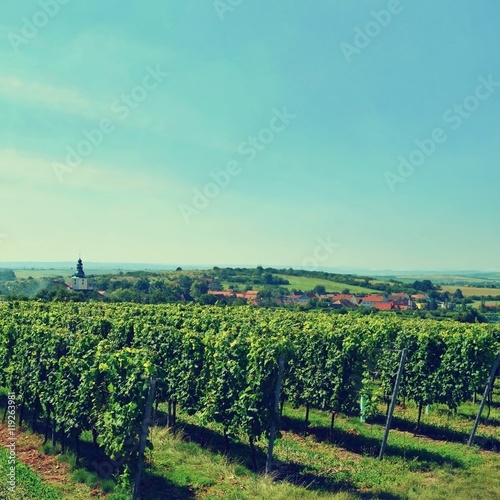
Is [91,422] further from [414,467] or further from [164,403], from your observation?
[414,467]

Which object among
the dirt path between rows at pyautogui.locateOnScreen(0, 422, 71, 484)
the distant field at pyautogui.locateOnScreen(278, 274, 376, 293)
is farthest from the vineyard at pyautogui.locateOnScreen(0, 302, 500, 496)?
the distant field at pyautogui.locateOnScreen(278, 274, 376, 293)

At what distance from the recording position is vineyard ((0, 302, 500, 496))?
36.4 ft

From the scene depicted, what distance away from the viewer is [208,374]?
46.8ft

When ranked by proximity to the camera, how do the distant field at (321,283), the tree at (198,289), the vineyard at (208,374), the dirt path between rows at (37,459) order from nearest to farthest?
the vineyard at (208,374) < the dirt path between rows at (37,459) < the tree at (198,289) < the distant field at (321,283)

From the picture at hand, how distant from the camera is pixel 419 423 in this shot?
16.9 meters

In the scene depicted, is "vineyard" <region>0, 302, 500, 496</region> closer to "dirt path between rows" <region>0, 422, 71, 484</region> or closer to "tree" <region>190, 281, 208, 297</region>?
"dirt path between rows" <region>0, 422, 71, 484</region>

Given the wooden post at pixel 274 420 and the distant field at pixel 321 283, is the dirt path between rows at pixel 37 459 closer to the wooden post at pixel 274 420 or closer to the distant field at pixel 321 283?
the wooden post at pixel 274 420

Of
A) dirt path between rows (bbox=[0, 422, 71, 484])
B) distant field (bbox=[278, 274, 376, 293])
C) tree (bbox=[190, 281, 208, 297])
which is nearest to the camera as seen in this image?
dirt path between rows (bbox=[0, 422, 71, 484])

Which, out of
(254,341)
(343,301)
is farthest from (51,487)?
(343,301)

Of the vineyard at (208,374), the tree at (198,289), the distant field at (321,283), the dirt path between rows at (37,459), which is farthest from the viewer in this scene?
the distant field at (321,283)

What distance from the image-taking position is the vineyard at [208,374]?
1110 cm

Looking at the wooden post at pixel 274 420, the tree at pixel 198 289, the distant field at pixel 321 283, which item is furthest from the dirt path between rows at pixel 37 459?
the distant field at pixel 321 283

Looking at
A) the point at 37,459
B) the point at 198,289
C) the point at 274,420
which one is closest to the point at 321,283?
the point at 198,289

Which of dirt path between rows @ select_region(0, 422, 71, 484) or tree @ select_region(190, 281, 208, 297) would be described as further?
tree @ select_region(190, 281, 208, 297)
